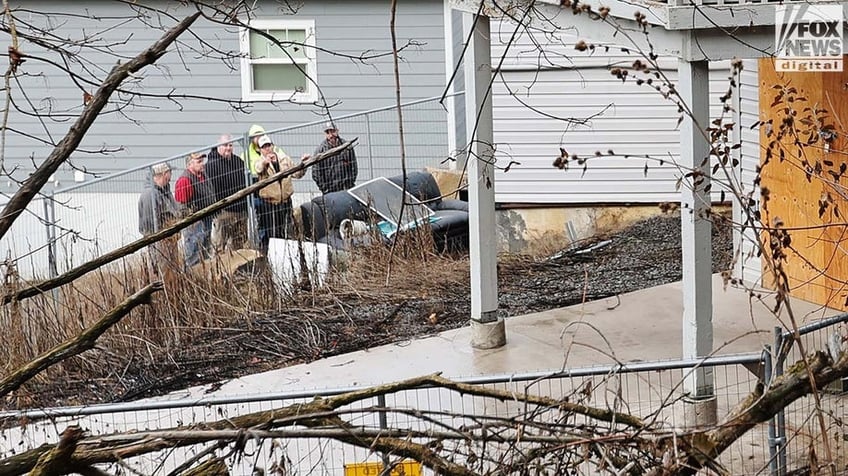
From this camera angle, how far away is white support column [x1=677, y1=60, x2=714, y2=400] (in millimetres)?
8562

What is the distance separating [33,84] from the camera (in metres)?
19.8

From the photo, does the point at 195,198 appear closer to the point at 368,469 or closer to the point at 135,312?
the point at 135,312

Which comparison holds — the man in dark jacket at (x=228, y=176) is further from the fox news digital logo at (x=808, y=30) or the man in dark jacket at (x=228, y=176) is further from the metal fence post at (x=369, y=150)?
the fox news digital logo at (x=808, y=30)

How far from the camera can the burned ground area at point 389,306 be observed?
1095 centimetres

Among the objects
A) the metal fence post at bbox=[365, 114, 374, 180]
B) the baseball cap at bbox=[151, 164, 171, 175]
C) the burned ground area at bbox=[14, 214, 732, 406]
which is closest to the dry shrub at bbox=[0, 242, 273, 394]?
the burned ground area at bbox=[14, 214, 732, 406]

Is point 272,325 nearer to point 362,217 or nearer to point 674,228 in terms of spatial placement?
point 362,217

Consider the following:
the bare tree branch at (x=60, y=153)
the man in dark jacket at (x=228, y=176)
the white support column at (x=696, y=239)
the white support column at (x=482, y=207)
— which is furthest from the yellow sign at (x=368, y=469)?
the man in dark jacket at (x=228, y=176)

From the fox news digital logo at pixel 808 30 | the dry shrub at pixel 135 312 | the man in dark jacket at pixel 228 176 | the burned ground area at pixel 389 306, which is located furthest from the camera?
the man in dark jacket at pixel 228 176

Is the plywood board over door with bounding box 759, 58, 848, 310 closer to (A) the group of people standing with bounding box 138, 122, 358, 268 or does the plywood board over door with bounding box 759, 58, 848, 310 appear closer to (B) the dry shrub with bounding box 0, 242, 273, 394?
(A) the group of people standing with bounding box 138, 122, 358, 268

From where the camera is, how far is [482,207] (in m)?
10.9

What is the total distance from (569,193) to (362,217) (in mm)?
3125

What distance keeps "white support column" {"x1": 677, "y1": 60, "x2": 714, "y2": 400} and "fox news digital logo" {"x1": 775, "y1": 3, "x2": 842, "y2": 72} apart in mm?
542

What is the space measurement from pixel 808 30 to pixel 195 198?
8159 mm

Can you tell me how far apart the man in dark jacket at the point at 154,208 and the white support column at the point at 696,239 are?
21.3 ft
